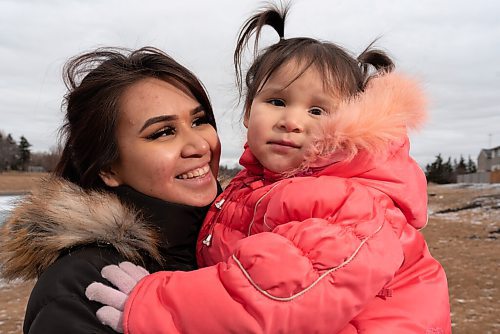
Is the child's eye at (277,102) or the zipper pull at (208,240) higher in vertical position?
the child's eye at (277,102)

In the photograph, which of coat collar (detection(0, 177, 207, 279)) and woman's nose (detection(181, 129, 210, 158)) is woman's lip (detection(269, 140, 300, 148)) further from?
coat collar (detection(0, 177, 207, 279))

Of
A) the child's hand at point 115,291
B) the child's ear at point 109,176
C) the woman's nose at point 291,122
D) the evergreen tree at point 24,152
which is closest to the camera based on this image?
the child's hand at point 115,291

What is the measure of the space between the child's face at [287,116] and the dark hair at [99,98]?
1.36ft

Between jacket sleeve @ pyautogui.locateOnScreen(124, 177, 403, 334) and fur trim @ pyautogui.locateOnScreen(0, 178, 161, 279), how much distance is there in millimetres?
325

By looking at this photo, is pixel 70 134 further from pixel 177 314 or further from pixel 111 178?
pixel 177 314

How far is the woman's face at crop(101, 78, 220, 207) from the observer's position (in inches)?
89.0

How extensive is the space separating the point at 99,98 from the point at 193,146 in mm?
501

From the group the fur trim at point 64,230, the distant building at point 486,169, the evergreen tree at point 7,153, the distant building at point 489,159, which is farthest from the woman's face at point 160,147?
the distant building at point 489,159

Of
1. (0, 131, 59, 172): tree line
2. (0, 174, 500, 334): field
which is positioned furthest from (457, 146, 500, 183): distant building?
(0, 131, 59, 172): tree line

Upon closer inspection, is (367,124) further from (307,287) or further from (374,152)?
(307,287)

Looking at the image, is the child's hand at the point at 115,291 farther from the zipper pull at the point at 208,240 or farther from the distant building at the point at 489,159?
the distant building at the point at 489,159

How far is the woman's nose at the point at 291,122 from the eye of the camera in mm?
2172

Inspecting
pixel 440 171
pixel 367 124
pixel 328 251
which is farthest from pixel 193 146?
pixel 440 171

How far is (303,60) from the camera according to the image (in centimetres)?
236
